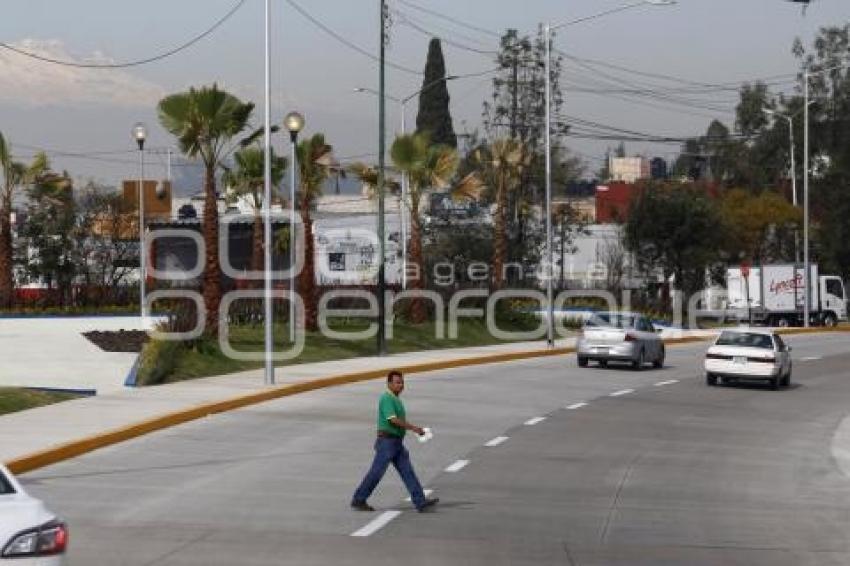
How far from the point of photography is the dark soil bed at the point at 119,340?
40469mm

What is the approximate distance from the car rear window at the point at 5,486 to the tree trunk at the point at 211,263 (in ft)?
97.6

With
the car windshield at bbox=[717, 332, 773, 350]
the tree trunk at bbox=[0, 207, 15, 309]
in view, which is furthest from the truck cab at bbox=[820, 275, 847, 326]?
the car windshield at bbox=[717, 332, 773, 350]

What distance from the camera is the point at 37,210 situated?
64812 millimetres

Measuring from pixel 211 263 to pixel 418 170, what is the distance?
12.9 metres

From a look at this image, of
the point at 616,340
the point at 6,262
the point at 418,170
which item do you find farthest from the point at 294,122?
the point at 6,262

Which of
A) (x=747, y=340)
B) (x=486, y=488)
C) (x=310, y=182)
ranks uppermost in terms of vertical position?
(x=310, y=182)

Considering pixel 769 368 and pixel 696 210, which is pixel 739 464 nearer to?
pixel 769 368

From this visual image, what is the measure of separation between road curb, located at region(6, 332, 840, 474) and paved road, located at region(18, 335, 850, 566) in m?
0.27

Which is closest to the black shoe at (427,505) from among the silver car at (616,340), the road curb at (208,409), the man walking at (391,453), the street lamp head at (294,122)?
the man walking at (391,453)

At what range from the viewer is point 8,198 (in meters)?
59.1

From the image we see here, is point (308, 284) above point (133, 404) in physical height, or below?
above

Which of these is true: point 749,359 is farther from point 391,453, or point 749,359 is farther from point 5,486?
point 5,486

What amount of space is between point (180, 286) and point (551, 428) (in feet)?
119

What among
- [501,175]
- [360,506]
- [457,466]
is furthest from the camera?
[501,175]
